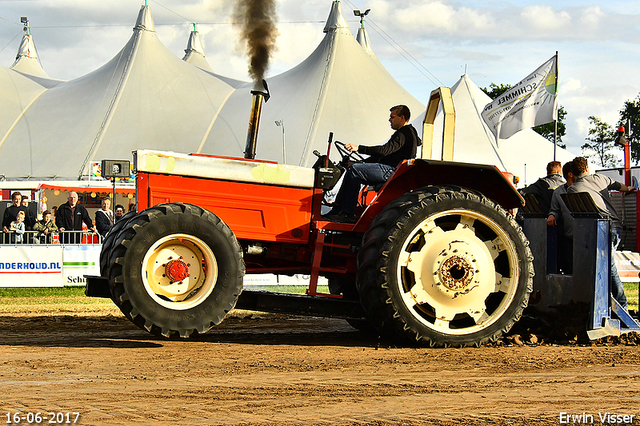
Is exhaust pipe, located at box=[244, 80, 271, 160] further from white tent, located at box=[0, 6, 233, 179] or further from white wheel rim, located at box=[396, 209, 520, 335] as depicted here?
white tent, located at box=[0, 6, 233, 179]

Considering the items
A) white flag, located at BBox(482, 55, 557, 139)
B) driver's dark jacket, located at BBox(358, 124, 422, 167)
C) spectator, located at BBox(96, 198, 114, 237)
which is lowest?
spectator, located at BBox(96, 198, 114, 237)

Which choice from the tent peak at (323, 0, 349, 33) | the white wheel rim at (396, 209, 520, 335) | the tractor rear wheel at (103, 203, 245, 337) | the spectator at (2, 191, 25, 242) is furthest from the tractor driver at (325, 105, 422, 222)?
the tent peak at (323, 0, 349, 33)

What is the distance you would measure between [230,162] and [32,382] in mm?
2143

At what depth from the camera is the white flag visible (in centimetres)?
1305

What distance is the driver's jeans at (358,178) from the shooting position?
5246mm

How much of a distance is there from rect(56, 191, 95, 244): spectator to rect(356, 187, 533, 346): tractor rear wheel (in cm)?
875

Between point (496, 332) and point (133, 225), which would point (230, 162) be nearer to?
point (133, 225)

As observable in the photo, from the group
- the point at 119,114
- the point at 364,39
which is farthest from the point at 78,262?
the point at 364,39

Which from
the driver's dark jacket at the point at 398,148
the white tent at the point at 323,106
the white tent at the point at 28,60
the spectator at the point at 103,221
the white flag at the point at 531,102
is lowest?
the spectator at the point at 103,221

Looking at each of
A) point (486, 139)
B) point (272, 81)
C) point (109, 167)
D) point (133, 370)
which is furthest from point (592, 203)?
point (272, 81)

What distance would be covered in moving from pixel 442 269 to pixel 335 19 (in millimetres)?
24666

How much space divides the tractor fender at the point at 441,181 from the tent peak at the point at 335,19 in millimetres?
23310

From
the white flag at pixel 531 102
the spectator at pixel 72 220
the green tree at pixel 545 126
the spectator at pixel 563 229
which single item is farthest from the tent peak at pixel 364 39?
the spectator at pixel 563 229

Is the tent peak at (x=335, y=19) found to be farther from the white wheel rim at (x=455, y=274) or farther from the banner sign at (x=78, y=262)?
the white wheel rim at (x=455, y=274)
